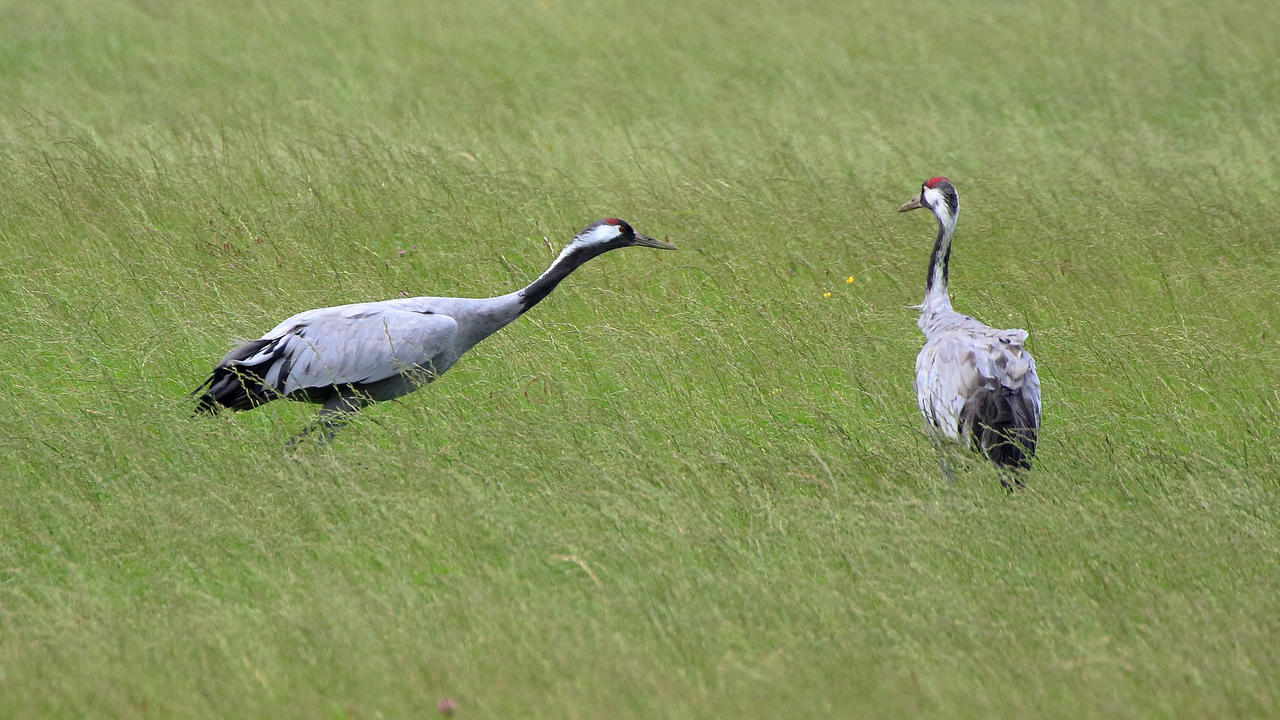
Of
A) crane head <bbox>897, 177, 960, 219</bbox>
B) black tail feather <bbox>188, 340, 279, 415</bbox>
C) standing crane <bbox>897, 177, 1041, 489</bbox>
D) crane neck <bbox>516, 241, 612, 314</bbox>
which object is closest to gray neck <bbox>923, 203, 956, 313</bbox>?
crane head <bbox>897, 177, 960, 219</bbox>

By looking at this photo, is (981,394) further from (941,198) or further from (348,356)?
(348,356)

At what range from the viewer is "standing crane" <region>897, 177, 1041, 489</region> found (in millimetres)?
5109

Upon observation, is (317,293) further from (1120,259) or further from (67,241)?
(1120,259)

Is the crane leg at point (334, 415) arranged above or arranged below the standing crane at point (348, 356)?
below

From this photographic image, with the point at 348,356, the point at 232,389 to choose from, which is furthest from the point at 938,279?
the point at 232,389

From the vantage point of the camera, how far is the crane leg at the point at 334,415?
553 cm

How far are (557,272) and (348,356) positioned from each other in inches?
39.3

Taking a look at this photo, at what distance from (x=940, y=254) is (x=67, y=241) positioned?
4815 mm

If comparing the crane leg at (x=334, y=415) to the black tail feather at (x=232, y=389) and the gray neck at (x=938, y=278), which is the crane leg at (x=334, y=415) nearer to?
the black tail feather at (x=232, y=389)

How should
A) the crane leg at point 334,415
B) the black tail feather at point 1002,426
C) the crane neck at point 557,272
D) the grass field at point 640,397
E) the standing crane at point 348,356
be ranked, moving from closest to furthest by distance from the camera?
the grass field at point 640,397, the black tail feather at point 1002,426, the crane leg at point 334,415, the standing crane at point 348,356, the crane neck at point 557,272

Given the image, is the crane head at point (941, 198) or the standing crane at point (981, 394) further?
the crane head at point (941, 198)

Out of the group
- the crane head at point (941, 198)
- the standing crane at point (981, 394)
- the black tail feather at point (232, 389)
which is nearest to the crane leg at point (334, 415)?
the black tail feather at point (232, 389)

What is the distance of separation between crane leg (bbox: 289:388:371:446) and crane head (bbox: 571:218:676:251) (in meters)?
1.18

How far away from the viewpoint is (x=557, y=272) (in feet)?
20.1
